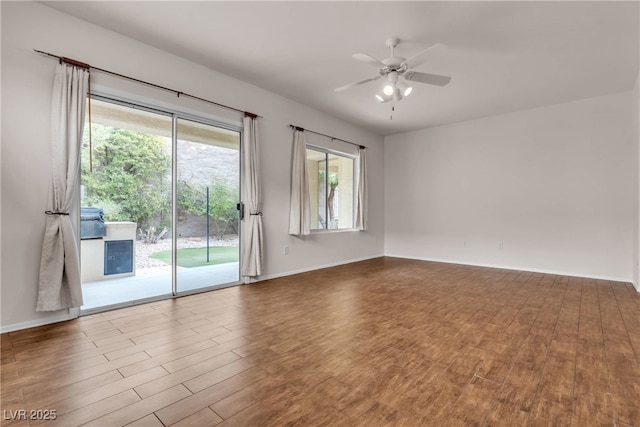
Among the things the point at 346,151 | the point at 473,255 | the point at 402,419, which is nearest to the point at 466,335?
the point at 402,419

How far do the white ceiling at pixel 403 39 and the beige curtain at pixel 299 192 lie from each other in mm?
923

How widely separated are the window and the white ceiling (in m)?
1.61

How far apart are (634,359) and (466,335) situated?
1.12 metres

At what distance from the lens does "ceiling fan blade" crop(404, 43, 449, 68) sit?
255 centimetres

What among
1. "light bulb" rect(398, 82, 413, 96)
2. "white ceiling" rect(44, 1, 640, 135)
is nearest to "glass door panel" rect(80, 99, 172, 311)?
"white ceiling" rect(44, 1, 640, 135)

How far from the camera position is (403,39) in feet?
10.3

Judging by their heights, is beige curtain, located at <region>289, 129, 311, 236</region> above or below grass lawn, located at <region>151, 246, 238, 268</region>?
above

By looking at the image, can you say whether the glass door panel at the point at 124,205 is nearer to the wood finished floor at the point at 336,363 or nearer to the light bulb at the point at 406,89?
the wood finished floor at the point at 336,363

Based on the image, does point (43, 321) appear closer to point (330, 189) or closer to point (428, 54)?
point (428, 54)

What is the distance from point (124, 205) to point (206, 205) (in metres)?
0.99

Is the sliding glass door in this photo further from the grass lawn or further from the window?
the window

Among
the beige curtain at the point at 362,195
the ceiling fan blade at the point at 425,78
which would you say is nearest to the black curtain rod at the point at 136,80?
the ceiling fan blade at the point at 425,78

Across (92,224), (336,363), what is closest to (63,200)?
(92,224)

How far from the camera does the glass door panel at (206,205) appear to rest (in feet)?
12.6
